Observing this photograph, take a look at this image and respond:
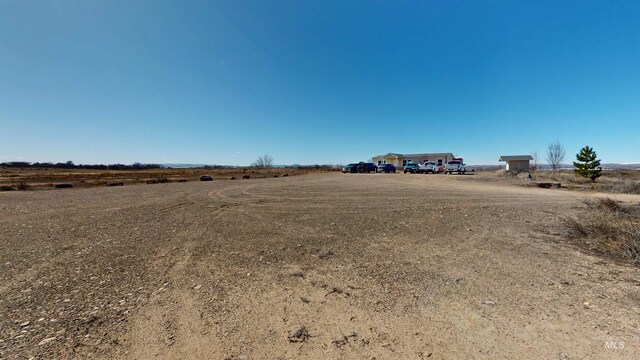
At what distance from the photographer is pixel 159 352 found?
2.40 m

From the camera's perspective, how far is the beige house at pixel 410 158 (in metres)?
58.3

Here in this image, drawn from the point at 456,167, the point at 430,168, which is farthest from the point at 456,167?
the point at 430,168

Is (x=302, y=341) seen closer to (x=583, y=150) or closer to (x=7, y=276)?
(x=7, y=276)

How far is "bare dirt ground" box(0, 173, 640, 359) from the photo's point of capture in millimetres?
2459

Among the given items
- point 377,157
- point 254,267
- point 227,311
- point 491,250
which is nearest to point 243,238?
point 254,267

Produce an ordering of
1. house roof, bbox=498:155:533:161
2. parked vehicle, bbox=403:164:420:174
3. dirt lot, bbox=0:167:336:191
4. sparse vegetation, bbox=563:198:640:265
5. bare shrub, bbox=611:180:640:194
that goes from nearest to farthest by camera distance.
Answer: sparse vegetation, bbox=563:198:640:265, bare shrub, bbox=611:180:640:194, dirt lot, bbox=0:167:336:191, parked vehicle, bbox=403:164:420:174, house roof, bbox=498:155:533:161

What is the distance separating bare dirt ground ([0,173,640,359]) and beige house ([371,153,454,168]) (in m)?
56.8

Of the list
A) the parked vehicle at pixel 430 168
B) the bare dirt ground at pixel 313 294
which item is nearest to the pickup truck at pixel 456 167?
the parked vehicle at pixel 430 168

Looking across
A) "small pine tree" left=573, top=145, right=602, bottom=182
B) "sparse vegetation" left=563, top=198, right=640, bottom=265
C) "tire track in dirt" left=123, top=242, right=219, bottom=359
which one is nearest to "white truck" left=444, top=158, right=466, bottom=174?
"small pine tree" left=573, top=145, right=602, bottom=182

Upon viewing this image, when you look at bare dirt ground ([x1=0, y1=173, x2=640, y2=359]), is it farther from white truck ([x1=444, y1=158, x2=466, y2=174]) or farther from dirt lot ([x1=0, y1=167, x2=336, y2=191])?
white truck ([x1=444, y1=158, x2=466, y2=174])

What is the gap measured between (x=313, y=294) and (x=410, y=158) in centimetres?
6528

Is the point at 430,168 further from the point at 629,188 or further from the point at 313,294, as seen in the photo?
the point at 313,294

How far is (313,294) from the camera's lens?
3.48m

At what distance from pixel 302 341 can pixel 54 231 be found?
323 inches
